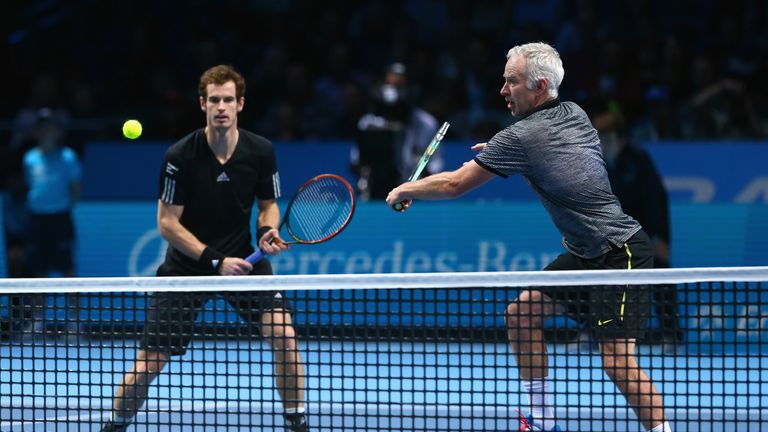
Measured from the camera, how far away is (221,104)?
18.8ft

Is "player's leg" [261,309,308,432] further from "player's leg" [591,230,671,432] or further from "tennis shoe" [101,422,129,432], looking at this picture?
"player's leg" [591,230,671,432]

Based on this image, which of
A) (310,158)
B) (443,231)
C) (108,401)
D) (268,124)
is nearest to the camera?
(108,401)

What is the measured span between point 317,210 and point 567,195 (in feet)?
4.24

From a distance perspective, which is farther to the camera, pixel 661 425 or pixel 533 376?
pixel 533 376

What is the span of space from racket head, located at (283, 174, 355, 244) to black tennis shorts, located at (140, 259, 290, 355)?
Result: 0.28 m

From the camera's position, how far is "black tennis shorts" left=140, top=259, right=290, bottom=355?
5.08 metres

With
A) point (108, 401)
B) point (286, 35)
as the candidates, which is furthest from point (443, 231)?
point (286, 35)

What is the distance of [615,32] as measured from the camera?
12.1 meters

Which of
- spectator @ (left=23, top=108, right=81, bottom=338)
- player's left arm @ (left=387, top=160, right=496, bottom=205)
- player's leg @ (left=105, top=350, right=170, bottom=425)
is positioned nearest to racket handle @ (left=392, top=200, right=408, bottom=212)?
player's left arm @ (left=387, top=160, right=496, bottom=205)

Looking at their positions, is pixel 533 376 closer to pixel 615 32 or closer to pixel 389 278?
pixel 389 278

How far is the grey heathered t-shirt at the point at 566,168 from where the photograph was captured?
484 cm

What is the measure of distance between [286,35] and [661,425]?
8.65 metres

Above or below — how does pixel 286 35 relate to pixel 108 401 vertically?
above

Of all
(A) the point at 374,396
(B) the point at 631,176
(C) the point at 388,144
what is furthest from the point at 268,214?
(C) the point at 388,144
